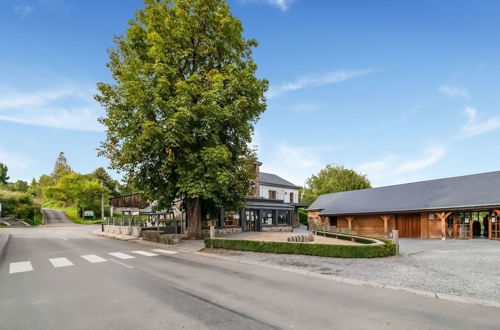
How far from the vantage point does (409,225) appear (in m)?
28.0

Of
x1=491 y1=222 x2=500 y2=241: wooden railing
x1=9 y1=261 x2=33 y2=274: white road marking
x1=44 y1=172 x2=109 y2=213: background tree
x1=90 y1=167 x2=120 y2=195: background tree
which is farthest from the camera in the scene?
x1=90 y1=167 x2=120 y2=195: background tree

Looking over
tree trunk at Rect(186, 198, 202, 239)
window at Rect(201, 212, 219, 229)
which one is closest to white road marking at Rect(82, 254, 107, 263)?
tree trunk at Rect(186, 198, 202, 239)

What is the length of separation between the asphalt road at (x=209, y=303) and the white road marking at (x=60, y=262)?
50.2 inches

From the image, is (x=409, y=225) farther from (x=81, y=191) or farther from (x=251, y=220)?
(x=81, y=191)

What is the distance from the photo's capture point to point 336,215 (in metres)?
34.6

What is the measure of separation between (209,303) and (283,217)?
32.3 metres

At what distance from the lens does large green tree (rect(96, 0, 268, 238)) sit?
61.4ft

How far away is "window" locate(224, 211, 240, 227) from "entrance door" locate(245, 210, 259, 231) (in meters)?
1.70

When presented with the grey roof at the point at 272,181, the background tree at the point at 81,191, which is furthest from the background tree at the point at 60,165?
the grey roof at the point at 272,181

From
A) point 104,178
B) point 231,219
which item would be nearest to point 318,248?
point 231,219

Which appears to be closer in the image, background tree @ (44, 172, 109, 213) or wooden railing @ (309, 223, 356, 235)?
wooden railing @ (309, 223, 356, 235)

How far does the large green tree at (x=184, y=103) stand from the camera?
737 inches

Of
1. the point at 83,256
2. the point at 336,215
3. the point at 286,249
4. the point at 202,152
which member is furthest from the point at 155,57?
the point at 336,215

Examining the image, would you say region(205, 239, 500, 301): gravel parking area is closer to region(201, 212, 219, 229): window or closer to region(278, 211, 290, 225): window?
region(201, 212, 219, 229): window
